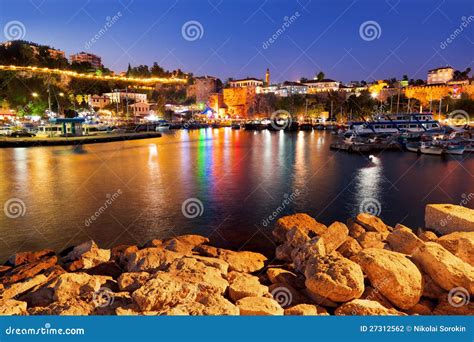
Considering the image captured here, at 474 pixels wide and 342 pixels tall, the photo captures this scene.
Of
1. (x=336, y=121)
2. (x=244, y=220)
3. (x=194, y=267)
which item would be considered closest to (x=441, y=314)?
(x=194, y=267)

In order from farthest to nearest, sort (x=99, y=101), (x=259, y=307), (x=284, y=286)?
(x=99, y=101) < (x=284, y=286) < (x=259, y=307)

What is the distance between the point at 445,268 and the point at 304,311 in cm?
203

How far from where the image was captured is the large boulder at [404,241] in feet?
18.8

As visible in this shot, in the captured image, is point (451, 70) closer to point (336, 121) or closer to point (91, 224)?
point (336, 121)

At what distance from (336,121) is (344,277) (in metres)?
80.7

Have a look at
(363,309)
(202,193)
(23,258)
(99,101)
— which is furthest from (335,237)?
(99,101)

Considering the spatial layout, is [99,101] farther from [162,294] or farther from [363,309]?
[363,309]

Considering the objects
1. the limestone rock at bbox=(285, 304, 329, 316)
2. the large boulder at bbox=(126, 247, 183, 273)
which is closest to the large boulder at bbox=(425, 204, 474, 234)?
the limestone rock at bbox=(285, 304, 329, 316)

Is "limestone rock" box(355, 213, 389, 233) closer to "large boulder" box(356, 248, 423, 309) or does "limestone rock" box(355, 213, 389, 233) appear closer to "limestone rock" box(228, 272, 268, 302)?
"large boulder" box(356, 248, 423, 309)

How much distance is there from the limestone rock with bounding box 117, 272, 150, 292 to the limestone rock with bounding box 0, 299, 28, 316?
3.76 feet

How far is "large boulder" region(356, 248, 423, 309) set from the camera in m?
4.63

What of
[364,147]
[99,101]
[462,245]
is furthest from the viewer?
[99,101]

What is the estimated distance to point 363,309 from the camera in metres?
4.29

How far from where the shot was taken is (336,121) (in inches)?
3209
